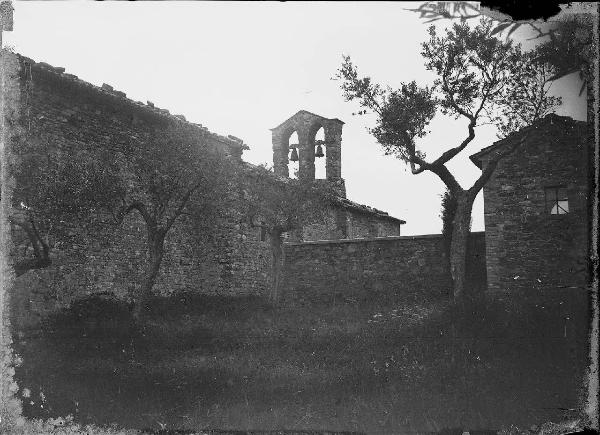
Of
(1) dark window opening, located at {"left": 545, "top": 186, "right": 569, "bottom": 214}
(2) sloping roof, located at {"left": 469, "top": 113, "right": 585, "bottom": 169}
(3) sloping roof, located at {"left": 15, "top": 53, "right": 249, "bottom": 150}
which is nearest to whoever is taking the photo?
(3) sloping roof, located at {"left": 15, "top": 53, "right": 249, "bottom": 150}

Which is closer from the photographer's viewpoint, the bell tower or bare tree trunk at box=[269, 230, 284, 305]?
bare tree trunk at box=[269, 230, 284, 305]

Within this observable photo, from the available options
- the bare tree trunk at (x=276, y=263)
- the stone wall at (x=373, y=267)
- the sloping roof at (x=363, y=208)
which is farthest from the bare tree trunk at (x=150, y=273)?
the sloping roof at (x=363, y=208)

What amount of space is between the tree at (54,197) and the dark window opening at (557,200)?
10.0m

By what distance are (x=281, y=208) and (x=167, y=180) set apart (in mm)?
4125

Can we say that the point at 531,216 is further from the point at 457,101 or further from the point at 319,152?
the point at 319,152

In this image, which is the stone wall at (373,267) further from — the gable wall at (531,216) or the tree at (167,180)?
the tree at (167,180)

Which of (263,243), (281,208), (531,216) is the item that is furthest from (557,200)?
(263,243)

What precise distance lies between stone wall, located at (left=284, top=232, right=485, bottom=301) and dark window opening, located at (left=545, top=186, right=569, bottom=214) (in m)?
2.16

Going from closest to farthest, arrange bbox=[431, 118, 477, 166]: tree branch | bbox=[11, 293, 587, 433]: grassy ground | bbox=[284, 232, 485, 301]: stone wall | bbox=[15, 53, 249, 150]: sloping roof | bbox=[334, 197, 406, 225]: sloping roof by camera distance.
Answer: bbox=[11, 293, 587, 433]: grassy ground, bbox=[15, 53, 249, 150]: sloping roof, bbox=[431, 118, 477, 166]: tree branch, bbox=[284, 232, 485, 301]: stone wall, bbox=[334, 197, 406, 225]: sloping roof

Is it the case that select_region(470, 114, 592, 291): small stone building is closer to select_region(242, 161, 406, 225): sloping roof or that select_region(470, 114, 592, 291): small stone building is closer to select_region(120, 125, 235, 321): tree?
select_region(242, 161, 406, 225): sloping roof

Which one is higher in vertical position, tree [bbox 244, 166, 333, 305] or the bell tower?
the bell tower

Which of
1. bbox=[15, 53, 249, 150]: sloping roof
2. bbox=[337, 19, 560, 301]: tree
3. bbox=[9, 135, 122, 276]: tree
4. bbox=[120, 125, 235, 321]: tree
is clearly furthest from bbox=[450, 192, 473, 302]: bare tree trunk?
bbox=[9, 135, 122, 276]: tree

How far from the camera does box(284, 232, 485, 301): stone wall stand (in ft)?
49.3

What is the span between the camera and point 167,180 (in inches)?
486
